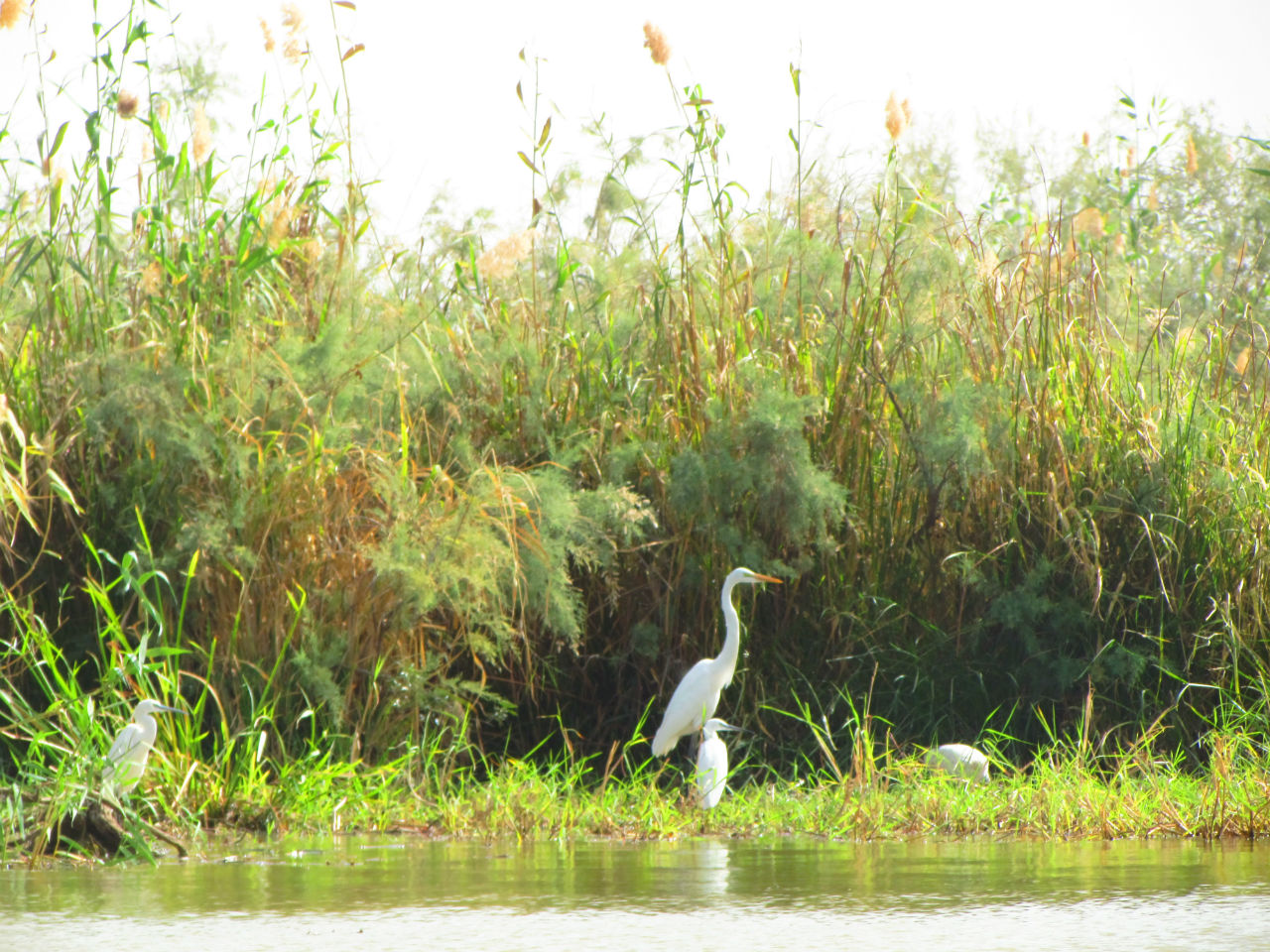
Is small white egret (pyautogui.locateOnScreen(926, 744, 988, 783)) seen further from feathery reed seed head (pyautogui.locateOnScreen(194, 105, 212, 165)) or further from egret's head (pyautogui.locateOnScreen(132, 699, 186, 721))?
feathery reed seed head (pyautogui.locateOnScreen(194, 105, 212, 165))

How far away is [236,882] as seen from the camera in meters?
3.06

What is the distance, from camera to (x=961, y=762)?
4.53 m

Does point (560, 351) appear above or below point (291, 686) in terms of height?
above

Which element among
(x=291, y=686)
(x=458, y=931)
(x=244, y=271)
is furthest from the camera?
(x=244, y=271)

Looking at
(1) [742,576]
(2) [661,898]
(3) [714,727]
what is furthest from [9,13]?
(2) [661,898]

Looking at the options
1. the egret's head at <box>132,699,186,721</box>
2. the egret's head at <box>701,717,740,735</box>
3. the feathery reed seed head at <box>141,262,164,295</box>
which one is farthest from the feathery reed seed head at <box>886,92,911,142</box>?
the egret's head at <box>132,699,186,721</box>

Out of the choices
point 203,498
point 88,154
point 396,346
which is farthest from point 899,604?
point 88,154

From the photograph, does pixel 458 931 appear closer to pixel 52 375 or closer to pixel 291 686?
pixel 291 686

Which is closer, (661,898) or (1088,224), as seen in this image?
(661,898)

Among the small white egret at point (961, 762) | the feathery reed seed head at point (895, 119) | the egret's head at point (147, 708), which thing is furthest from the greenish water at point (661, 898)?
the feathery reed seed head at point (895, 119)

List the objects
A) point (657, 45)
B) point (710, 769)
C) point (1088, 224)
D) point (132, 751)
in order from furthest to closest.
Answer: point (1088, 224) < point (657, 45) < point (710, 769) < point (132, 751)

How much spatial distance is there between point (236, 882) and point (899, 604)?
287 cm

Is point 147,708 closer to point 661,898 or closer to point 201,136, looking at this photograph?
point 661,898

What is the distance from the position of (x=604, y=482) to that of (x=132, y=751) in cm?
202
